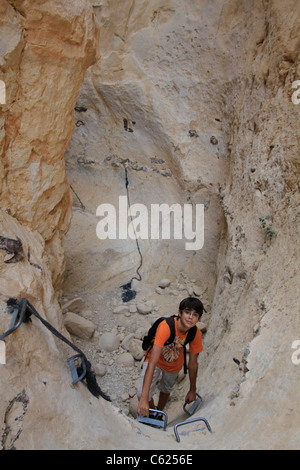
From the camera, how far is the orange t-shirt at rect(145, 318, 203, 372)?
6.56ft

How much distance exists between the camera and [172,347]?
2.17 m

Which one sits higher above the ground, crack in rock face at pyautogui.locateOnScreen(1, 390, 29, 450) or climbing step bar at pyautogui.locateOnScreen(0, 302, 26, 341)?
climbing step bar at pyautogui.locateOnScreen(0, 302, 26, 341)

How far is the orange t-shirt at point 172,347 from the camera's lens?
200 centimetres

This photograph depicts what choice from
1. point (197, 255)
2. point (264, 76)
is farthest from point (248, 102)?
point (197, 255)

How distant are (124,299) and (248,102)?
2.64 meters

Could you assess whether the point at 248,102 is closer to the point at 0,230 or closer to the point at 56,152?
the point at 56,152

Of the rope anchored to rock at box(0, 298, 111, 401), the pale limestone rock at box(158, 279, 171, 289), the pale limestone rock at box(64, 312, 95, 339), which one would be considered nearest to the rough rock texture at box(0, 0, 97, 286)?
the rope anchored to rock at box(0, 298, 111, 401)

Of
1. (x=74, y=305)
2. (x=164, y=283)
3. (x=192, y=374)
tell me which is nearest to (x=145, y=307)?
(x=164, y=283)

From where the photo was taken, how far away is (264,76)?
9.97 ft

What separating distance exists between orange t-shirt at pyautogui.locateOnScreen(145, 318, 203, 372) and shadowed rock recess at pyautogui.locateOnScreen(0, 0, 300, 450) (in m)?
0.25

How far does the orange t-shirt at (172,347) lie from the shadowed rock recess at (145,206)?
25 cm

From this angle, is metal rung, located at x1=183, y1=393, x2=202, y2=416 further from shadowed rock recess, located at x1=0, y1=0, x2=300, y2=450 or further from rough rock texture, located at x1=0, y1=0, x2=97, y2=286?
rough rock texture, located at x1=0, y1=0, x2=97, y2=286

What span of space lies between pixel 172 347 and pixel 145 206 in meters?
2.89

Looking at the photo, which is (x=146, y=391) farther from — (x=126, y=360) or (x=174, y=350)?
(x=126, y=360)
